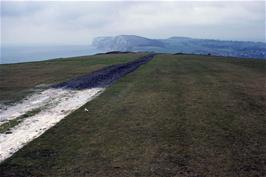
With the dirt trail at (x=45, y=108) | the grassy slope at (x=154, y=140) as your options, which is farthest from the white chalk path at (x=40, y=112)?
the grassy slope at (x=154, y=140)

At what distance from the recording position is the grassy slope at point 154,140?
15148 mm

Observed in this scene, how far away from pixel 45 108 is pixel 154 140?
40.7 ft

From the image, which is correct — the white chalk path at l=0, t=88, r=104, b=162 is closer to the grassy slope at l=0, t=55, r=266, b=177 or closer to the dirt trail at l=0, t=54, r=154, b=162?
the dirt trail at l=0, t=54, r=154, b=162

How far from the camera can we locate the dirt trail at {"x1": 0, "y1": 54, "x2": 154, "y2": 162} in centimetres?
1931

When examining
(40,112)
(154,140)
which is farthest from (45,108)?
(154,140)

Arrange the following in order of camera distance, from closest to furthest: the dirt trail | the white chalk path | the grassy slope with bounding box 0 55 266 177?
the grassy slope with bounding box 0 55 266 177
the white chalk path
the dirt trail

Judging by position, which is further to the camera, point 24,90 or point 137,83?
point 137,83

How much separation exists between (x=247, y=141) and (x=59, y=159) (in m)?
10.3

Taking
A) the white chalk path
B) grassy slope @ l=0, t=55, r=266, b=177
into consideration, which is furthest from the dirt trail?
grassy slope @ l=0, t=55, r=266, b=177

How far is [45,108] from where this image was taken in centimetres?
2806

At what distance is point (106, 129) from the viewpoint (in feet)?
69.9

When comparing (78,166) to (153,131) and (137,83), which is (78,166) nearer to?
(153,131)

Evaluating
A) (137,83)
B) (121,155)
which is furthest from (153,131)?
(137,83)

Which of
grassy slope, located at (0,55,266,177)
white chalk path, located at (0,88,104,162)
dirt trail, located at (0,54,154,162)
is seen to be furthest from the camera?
dirt trail, located at (0,54,154,162)
